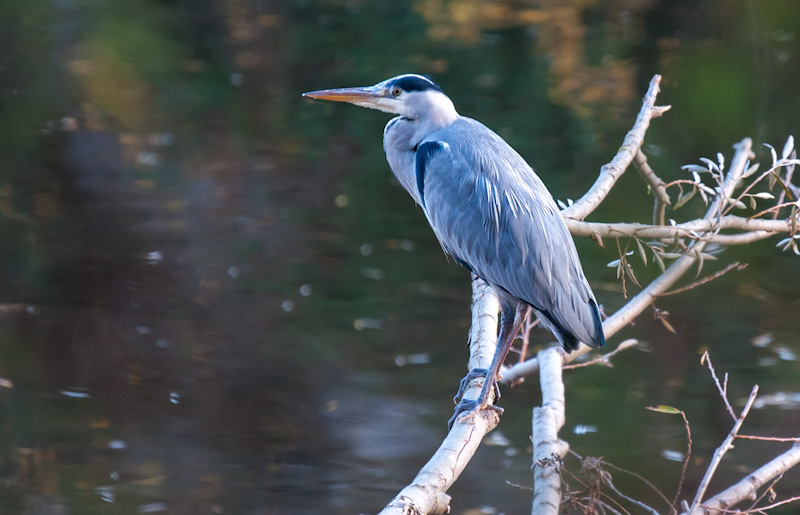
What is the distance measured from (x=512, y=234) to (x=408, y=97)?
0.55 meters

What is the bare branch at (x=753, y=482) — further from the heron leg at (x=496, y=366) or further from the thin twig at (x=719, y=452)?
the heron leg at (x=496, y=366)

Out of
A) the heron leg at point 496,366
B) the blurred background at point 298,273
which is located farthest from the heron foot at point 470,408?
the blurred background at point 298,273

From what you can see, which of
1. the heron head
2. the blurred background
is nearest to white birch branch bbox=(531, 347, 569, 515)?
the heron head

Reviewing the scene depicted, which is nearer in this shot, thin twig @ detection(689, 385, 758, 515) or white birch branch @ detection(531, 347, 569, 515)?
thin twig @ detection(689, 385, 758, 515)

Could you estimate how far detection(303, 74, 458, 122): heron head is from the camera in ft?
8.59

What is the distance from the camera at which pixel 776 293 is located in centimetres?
557

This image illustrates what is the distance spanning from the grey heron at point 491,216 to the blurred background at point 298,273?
1.79 metres

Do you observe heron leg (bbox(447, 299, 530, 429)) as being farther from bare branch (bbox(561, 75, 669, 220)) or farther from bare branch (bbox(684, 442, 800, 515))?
bare branch (bbox(684, 442, 800, 515))

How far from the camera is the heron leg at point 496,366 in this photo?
7.21 ft

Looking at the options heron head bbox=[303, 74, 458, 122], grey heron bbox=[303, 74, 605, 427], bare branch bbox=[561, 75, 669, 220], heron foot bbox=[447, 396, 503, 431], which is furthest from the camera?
heron head bbox=[303, 74, 458, 122]

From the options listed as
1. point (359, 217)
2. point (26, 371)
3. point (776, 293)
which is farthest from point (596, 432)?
point (26, 371)

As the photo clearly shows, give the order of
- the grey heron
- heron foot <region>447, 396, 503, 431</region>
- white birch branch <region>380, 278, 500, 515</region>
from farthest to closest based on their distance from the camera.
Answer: the grey heron
heron foot <region>447, 396, 503, 431</region>
white birch branch <region>380, 278, 500, 515</region>

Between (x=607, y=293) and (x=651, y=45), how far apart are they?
5.28 meters

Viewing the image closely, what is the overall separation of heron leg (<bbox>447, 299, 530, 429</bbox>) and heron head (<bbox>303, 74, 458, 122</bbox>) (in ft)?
2.05
